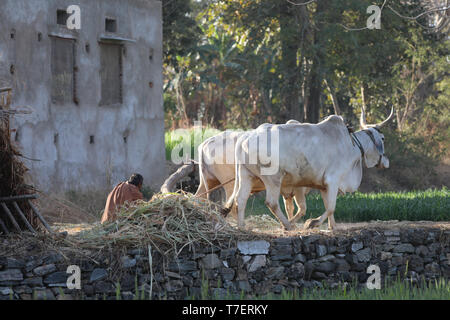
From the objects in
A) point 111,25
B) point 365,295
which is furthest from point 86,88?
point 365,295

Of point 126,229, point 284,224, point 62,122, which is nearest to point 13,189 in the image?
point 126,229

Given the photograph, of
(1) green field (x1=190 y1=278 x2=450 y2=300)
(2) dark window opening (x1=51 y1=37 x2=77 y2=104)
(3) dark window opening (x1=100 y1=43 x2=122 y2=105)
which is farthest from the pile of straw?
(3) dark window opening (x1=100 y1=43 x2=122 y2=105)

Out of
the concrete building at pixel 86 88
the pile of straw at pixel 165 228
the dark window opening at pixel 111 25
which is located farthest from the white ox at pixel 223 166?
the dark window opening at pixel 111 25

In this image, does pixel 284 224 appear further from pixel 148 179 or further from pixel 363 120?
pixel 148 179

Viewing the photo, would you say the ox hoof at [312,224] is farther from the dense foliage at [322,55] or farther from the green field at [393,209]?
the dense foliage at [322,55]

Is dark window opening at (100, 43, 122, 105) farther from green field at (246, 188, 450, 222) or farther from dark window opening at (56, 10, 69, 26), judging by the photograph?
green field at (246, 188, 450, 222)

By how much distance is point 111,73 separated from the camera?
52.6 ft

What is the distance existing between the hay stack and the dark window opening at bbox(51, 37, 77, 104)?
558cm

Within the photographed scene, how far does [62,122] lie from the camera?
14.8m

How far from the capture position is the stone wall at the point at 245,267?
8023 mm

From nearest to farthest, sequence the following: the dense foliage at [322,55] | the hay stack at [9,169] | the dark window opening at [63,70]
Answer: the hay stack at [9,169] < the dark window opening at [63,70] < the dense foliage at [322,55]

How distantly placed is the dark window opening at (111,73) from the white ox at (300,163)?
250 inches

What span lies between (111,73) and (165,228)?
7968 millimetres
